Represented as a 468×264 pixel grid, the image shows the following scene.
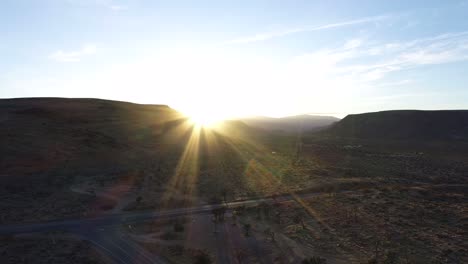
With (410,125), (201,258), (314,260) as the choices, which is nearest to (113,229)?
(201,258)

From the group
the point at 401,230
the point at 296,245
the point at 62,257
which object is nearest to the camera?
the point at 62,257

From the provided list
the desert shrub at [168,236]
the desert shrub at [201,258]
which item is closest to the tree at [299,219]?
the desert shrub at [201,258]

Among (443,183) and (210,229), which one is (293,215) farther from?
(443,183)

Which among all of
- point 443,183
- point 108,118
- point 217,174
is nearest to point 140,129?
point 108,118

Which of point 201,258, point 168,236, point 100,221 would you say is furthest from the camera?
point 100,221

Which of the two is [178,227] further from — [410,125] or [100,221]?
[410,125]

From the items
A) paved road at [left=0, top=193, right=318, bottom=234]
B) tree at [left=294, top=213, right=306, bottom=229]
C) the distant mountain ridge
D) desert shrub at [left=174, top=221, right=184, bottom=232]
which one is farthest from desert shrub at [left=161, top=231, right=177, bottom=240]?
the distant mountain ridge

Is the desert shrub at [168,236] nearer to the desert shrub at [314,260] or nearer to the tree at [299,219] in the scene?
the desert shrub at [314,260]

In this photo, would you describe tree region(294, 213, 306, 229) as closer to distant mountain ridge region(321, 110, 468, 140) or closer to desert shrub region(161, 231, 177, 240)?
desert shrub region(161, 231, 177, 240)
